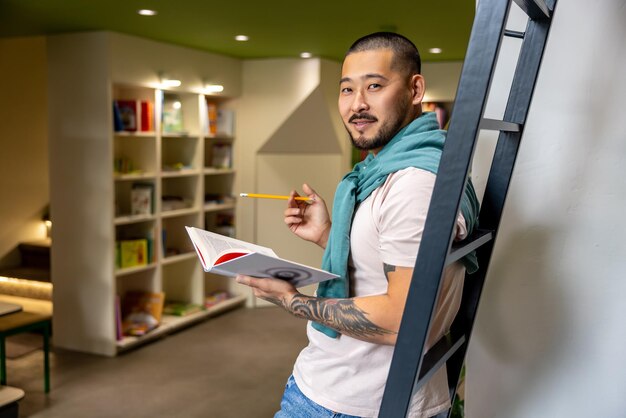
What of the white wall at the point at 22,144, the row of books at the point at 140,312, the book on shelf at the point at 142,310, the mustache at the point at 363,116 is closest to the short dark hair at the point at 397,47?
the mustache at the point at 363,116

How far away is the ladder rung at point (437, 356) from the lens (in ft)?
3.67

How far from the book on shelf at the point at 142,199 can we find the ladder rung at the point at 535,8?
172 inches

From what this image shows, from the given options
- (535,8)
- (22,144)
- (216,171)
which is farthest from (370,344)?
(22,144)

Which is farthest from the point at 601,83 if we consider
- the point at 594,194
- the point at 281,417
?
the point at 281,417

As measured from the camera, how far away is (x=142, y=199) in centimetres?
532

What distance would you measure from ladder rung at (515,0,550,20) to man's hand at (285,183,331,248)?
2.09 ft

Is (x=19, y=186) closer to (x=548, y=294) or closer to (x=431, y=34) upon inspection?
(x=431, y=34)

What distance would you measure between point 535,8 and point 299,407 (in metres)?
0.94

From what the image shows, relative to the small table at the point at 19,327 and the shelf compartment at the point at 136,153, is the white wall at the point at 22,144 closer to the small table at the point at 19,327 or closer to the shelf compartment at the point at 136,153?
the shelf compartment at the point at 136,153

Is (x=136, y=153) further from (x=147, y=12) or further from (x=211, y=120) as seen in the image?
(x=147, y=12)

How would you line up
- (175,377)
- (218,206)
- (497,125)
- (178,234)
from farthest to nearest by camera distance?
(218,206), (178,234), (175,377), (497,125)

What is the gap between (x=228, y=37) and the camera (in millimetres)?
5051

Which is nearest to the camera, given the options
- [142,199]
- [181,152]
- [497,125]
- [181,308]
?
[497,125]

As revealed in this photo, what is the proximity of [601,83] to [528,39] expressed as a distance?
27 cm
